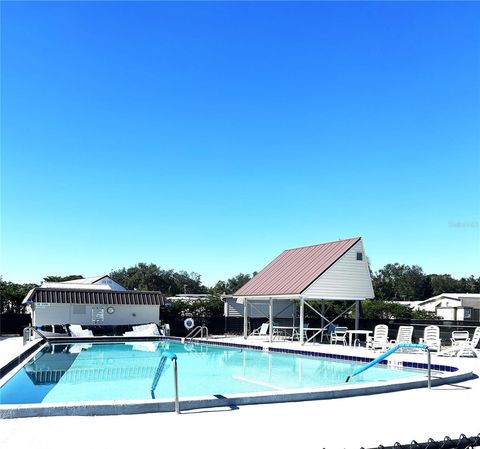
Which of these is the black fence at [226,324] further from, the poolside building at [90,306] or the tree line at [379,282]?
the tree line at [379,282]

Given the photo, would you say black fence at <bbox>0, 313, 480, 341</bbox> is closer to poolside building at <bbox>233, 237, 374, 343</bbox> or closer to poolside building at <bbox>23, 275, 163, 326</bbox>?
poolside building at <bbox>23, 275, 163, 326</bbox>

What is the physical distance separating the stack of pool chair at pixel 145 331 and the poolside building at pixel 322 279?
13.9ft

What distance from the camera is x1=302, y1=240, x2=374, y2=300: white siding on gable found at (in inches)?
856

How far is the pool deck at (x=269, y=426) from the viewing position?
5.81 metres

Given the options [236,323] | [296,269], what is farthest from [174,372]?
[236,323]

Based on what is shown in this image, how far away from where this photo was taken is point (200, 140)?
23.6m

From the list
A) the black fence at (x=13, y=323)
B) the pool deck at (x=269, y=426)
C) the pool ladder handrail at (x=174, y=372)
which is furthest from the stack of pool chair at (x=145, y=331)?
the pool deck at (x=269, y=426)

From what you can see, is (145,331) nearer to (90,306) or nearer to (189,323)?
(189,323)

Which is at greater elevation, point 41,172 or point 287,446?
point 41,172

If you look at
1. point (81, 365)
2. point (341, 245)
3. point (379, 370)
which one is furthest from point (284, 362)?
point (341, 245)

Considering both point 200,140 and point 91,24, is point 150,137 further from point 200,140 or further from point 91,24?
point 91,24

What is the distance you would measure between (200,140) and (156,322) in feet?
32.5

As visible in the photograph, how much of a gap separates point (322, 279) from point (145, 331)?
878 centimetres

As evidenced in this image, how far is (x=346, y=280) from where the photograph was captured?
22.6 metres
